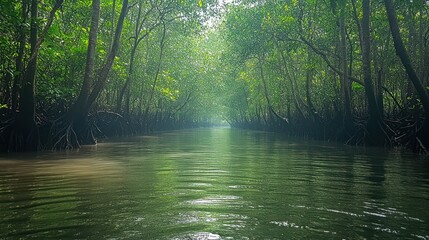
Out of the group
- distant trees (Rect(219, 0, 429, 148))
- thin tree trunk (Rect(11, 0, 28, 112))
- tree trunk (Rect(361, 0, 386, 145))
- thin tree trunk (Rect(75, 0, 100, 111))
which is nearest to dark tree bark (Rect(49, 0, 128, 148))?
thin tree trunk (Rect(75, 0, 100, 111))

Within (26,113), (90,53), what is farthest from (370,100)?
(26,113)

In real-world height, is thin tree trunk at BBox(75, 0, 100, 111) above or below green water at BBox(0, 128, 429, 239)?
above

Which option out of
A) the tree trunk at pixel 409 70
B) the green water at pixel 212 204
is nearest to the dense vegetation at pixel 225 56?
the tree trunk at pixel 409 70

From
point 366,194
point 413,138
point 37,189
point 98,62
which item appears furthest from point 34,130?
point 413,138

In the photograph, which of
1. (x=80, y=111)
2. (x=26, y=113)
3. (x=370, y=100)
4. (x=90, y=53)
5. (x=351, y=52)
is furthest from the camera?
(x=351, y=52)

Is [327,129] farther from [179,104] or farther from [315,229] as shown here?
[179,104]

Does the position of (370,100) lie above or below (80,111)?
above

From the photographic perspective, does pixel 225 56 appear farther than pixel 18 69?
Yes

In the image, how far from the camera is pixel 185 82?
33.5 meters

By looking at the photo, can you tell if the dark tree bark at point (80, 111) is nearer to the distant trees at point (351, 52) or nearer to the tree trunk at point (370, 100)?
the distant trees at point (351, 52)

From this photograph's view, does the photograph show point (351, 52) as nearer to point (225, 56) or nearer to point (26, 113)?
point (225, 56)

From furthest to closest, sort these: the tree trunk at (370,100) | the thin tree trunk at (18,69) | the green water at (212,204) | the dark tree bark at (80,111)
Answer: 1. the tree trunk at (370,100)
2. the dark tree bark at (80,111)
3. the thin tree trunk at (18,69)
4. the green water at (212,204)

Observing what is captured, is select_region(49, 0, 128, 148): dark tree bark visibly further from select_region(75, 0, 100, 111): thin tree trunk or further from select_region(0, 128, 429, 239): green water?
select_region(0, 128, 429, 239): green water

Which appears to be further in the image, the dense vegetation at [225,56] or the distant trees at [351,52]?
the distant trees at [351,52]
